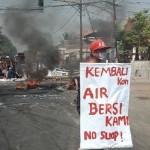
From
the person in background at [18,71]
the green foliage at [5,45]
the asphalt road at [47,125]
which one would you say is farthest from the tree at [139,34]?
the asphalt road at [47,125]

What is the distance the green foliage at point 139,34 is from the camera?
29125mm

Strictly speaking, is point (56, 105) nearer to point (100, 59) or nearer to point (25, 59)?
point (100, 59)

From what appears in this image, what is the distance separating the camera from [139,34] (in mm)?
29750

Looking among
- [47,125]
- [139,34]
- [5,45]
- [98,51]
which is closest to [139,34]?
[139,34]

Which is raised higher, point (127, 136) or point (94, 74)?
point (94, 74)

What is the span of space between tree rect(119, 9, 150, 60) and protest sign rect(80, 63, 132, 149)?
25.4 m

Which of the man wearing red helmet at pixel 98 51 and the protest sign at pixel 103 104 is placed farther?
the man wearing red helmet at pixel 98 51

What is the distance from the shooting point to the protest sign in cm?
391

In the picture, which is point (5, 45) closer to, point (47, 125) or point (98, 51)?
point (47, 125)

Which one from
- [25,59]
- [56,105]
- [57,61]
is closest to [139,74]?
[57,61]

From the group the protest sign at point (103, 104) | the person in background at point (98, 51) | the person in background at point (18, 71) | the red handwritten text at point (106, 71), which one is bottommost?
the person in background at point (18, 71)

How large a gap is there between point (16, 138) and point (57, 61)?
18.3 m

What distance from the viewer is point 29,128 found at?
6.79 m

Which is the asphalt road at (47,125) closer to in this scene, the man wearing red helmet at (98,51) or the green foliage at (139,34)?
the man wearing red helmet at (98,51)
